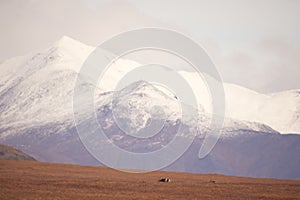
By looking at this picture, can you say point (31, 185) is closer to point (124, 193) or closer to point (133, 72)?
point (124, 193)

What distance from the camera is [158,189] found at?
8444 cm

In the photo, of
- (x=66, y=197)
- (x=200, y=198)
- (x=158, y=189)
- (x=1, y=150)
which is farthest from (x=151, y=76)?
(x=1, y=150)

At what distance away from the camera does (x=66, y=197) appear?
210 feet

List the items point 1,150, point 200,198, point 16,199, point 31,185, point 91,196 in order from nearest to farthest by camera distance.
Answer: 1. point 16,199
2. point 91,196
3. point 200,198
4. point 31,185
5. point 1,150

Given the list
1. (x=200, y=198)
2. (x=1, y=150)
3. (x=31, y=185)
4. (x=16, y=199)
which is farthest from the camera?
(x=1, y=150)

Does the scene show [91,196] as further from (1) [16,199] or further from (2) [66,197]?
(1) [16,199]

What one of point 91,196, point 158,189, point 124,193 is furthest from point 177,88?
point 91,196

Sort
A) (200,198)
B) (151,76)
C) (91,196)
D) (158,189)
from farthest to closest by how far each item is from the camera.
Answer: (151,76), (158,189), (200,198), (91,196)

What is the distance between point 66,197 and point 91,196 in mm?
4351

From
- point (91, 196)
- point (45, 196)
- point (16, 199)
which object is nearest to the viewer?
point (16, 199)

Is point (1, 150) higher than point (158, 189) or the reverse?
higher

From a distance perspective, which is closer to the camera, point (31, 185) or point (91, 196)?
point (91, 196)

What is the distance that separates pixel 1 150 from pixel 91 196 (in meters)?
129

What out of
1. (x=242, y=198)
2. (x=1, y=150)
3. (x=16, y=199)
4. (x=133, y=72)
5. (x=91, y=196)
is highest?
(x=1, y=150)
